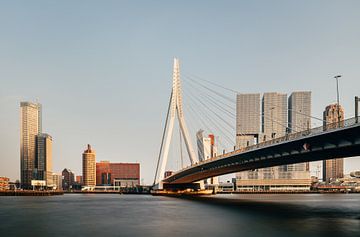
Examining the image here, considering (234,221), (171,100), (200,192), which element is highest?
(171,100)

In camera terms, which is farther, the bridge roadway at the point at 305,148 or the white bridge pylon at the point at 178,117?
the white bridge pylon at the point at 178,117

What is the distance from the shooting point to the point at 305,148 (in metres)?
45.3

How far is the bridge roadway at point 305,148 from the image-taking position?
3869 cm

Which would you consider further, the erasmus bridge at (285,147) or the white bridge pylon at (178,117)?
the white bridge pylon at (178,117)

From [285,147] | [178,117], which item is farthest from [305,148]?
[178,117]

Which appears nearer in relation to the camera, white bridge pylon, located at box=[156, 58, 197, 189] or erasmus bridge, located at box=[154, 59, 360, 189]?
erasmus bridge, located at box=[154, 59, 360, 189]

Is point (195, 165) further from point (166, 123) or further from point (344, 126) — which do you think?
Result: point (344, 126)

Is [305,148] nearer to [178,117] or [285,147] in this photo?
[285,147]

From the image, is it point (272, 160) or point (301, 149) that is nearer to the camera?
point (301, 149)

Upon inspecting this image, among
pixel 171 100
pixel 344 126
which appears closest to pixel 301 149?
pixel 344 126

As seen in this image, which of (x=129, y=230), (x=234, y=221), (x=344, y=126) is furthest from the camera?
(x=234, y=221)

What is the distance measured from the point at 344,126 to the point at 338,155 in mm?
11395

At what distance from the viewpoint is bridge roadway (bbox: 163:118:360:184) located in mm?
38691

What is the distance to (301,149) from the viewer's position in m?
48.4
